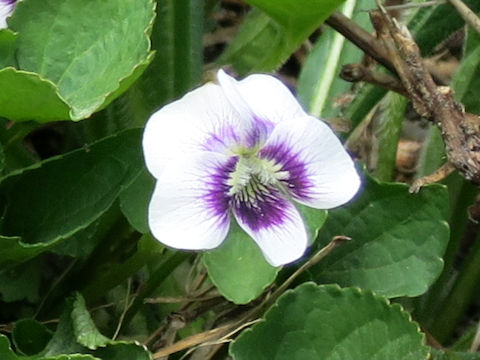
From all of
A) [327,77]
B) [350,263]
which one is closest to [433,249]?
[350,263]

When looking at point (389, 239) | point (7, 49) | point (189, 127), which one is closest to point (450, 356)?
point (389, 239)

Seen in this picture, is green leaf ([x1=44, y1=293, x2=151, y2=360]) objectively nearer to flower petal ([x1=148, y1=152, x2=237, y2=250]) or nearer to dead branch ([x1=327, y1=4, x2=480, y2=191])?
flower petal ([x1=148, y1=152, x2=237, y2=250])

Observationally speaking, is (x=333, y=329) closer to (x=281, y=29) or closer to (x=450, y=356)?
(x=450, y=356)

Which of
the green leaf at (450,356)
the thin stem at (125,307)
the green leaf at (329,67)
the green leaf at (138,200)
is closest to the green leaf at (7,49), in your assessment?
the green leaf at (138,200)

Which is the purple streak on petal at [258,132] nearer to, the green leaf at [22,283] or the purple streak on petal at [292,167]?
the purple streak on petal at [292,167]

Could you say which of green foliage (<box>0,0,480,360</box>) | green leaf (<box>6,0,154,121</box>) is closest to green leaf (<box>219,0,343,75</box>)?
green foliage (<box>0,0,480,360</box>)

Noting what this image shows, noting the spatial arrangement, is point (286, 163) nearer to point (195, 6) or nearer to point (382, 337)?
point (382, 337)
